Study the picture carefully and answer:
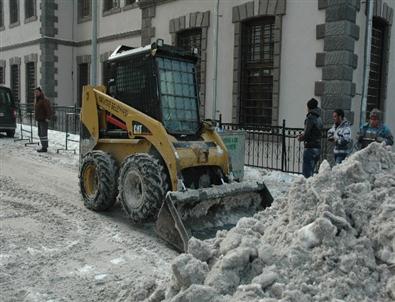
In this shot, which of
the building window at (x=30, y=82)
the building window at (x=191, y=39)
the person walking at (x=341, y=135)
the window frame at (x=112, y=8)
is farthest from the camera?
the building window at (x=30, y=82)

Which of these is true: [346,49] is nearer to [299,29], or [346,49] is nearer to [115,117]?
[299,29]

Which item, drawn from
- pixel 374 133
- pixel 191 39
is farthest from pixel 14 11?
pixel 374 133

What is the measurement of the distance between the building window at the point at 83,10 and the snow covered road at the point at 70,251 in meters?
14.7

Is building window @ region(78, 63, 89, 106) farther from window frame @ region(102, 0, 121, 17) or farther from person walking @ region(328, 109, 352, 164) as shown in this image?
person walking @ region(328, 109, 352, 164)

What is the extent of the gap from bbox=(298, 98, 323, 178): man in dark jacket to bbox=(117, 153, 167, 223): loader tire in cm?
329

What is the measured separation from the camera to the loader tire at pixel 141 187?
5750 mm

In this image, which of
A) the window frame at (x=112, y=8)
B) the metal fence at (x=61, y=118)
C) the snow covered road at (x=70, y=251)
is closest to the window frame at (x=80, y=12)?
the window frame at (x=112, y=8)

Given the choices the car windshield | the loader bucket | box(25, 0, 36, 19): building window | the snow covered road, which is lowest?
the snow covered road

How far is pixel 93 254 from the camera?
16.6 ft

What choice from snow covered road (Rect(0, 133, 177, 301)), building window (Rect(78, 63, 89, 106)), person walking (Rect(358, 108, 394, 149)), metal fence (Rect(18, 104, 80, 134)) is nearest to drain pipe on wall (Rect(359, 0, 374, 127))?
person walking (Rect(358, 108, 394, 149))

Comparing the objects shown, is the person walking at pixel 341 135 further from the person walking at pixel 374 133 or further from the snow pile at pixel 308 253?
the snow pile at pixel 308 253

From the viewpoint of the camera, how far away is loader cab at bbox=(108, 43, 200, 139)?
21.3 ft

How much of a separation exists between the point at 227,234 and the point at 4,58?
25414 mm

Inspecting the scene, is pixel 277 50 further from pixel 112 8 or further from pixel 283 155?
pixel 112 8
